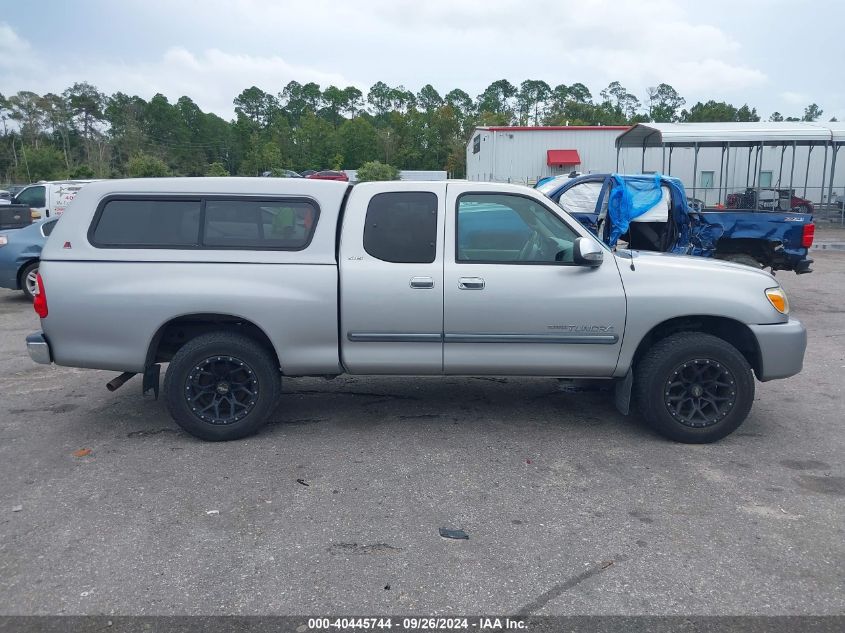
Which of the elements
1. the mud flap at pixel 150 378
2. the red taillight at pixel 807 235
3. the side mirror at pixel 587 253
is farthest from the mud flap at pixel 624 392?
the red taillight at pixel 807 235

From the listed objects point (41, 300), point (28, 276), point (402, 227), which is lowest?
point (28, 276)

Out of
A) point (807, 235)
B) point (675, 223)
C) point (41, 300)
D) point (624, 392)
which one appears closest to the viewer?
point (41, 300)

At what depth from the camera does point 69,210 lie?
16.6 ft

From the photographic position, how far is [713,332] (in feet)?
17.5

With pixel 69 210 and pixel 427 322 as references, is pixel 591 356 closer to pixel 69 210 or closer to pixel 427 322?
pixel 427 322

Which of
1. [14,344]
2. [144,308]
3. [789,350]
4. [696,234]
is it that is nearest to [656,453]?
[789,350]

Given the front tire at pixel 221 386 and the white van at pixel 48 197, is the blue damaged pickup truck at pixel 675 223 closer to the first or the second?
the front tire at pixel 221 386

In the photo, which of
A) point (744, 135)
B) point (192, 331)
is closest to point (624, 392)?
point (192, 331)

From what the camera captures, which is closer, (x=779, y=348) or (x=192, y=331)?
(x=779, y=348)

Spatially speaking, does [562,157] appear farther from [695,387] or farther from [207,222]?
[207,222]

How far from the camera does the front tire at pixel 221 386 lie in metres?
5.02

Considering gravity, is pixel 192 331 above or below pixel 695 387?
above

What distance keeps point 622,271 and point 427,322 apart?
147 centimetres

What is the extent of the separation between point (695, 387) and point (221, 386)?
3.47 metres
